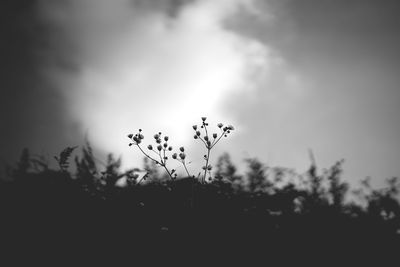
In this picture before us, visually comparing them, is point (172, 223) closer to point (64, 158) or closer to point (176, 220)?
point (176, 220)

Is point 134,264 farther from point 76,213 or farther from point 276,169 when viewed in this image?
point 276,169

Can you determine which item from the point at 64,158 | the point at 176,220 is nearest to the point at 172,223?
the point at 176,220

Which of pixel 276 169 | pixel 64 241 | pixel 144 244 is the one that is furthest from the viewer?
pixel 276 169

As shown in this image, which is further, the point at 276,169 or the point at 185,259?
the point at 276,169

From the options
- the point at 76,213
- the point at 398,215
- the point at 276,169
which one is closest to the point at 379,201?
the point at 398,215

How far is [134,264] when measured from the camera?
187 cm

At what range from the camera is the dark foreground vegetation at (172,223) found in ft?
6.23

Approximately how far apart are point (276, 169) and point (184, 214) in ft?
13.9

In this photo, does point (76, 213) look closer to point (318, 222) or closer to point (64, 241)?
point (64, 241)

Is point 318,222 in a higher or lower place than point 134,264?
higher

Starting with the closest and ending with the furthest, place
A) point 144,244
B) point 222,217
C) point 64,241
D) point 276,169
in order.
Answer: point 64,241 < point 144,244 < point 222,217 < point 276,169

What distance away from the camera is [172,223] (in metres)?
2.43

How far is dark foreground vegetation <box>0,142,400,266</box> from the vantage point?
1898 mm

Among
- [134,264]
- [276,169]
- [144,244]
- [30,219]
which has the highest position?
[276,169]
